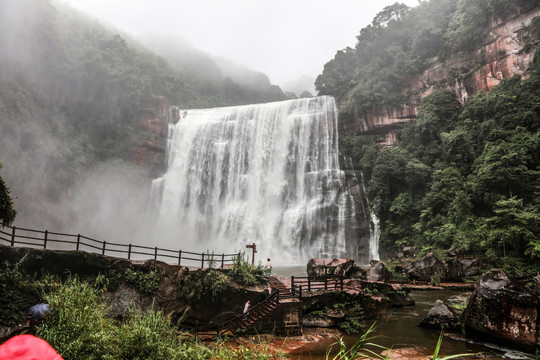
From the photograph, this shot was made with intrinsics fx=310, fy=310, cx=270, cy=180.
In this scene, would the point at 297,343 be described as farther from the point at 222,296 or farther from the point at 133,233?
the point at 133,233

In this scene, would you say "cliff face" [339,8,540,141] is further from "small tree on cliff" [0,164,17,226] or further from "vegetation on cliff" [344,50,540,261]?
"small tree on cliff" [0,164,17,226]

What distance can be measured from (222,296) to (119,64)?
3847 cm

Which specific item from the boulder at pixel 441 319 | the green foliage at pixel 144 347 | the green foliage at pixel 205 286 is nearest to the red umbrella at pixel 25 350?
the green foliage at pixel 144 347

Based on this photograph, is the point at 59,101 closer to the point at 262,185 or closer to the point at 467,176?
the point at 262,185

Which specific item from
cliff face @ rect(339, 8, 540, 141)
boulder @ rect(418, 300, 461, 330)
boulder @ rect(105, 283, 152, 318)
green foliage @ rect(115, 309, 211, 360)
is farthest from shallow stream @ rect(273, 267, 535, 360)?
cliff face @ rect(339, 8, 540, 141)

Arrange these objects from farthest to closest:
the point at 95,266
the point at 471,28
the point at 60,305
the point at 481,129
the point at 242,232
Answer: the point at 242,232 → the point at 471,28 → the point at 481,129 → the point at 95,266 → the point at 60,305

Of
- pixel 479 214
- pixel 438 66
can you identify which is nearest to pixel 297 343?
pixel 479 214

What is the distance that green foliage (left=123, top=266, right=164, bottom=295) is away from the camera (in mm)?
13297

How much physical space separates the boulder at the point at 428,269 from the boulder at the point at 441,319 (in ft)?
31.8

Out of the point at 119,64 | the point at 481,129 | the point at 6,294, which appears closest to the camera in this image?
the point at 6,294

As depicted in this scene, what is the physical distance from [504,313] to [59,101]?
42304 millimetres

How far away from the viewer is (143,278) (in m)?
13.5

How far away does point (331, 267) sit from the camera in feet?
63.8

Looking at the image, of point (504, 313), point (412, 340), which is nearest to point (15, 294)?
point (412, 340)
